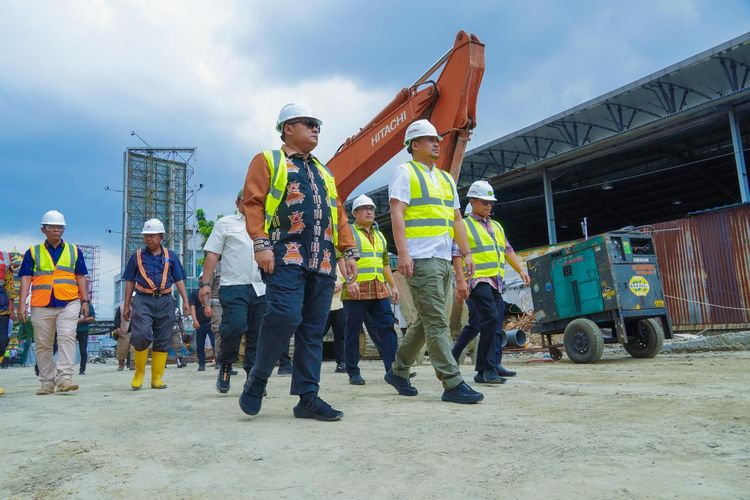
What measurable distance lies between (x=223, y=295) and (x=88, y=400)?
145 cm

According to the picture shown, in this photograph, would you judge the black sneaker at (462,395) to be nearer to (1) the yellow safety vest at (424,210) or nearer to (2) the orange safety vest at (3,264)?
(1) the yellow safety vest at (424,210)

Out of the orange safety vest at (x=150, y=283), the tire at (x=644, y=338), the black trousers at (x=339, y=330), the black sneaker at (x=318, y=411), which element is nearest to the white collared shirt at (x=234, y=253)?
the orange safety vest at (x=150, y=283)

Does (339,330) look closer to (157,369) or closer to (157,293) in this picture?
(157,369)

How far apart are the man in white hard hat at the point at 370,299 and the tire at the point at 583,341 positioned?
335 cm

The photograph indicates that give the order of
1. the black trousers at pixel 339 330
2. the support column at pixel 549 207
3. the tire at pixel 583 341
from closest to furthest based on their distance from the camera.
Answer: the tire at pixel 583 341 → the black trousers at pixel 339 330 → the support column at pixel 549 207

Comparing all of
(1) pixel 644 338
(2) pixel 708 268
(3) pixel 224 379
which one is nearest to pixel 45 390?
(3) pixel 224 379

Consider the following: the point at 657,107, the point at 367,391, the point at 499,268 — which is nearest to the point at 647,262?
the point at 499,268

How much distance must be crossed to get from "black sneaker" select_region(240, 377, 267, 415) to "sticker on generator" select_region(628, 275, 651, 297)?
21.2ft

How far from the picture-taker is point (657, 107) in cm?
1770

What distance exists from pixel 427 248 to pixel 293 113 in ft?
4.42

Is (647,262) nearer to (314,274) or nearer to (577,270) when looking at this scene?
(577,270)

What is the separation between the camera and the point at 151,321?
20.2 feet

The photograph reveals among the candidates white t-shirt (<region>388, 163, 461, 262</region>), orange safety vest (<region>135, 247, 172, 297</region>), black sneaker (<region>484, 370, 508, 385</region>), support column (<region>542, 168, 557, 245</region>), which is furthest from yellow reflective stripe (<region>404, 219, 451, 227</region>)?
support column (<region>542, 168, 557, 245</region>)

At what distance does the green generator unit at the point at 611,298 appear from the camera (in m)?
8.09
